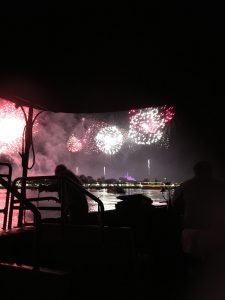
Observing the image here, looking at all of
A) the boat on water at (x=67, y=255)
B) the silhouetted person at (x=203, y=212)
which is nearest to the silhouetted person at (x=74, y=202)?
the boat on water at (x=67, y=255)

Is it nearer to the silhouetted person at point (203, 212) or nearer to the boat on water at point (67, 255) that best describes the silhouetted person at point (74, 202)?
the boat on water at point (67, 255)

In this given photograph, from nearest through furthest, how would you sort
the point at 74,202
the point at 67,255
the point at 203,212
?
the point at 203,212
the point at 67,255
the point at 74,202

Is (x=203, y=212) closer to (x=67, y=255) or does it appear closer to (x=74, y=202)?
(x=67, y=255)

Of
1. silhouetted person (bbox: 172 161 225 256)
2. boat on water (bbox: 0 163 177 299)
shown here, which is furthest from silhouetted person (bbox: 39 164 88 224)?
silhouetted person (bbox: 172 161 225 256)

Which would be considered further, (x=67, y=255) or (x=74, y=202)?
(x=74, y=202)

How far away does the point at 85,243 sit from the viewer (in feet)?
18.9

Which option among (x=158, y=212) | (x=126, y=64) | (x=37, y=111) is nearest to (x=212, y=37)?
(x=126, y=64)

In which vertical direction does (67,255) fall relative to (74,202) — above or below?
below

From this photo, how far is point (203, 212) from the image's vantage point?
4.99 metres

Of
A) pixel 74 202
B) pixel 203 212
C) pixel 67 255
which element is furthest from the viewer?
pixel 74 202

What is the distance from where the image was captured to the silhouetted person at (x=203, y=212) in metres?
4.76

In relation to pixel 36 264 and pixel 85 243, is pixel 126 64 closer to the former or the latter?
pixel 85 243

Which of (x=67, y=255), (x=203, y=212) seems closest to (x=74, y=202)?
(x=67, y=255)

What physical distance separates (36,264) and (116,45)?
3.14 metres
